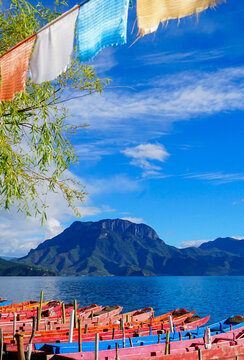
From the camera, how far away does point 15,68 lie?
7.21 meters

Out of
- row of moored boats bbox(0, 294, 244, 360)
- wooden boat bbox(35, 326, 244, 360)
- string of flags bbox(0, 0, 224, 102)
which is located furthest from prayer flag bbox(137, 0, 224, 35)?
wooden boat bbox(35, 326, 244, 360)

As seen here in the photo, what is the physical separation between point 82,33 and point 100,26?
47cm

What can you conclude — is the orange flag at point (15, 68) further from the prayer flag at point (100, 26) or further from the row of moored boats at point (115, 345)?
the row of moored boats at point (115, 345)

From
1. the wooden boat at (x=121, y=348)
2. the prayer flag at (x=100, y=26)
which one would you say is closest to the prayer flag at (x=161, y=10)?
the prayer flag at (x=100, y=26)

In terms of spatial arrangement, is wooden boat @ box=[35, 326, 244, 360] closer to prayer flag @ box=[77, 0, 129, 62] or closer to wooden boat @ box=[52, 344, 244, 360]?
wooden boat @ box=[52, 344, 244, 360]

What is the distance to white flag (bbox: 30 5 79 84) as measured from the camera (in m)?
6.27

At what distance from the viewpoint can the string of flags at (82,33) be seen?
5.01m

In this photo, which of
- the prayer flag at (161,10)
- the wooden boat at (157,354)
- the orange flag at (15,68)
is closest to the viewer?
the prayer flag at (161,10)

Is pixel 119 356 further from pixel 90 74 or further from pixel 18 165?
pixel 90 74

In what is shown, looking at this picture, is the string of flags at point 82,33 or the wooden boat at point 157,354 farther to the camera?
the wooden boat at point 157,354

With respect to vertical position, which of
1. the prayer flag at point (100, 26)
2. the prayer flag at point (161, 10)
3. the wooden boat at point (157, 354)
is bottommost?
the wooden boat at point (157, 354)

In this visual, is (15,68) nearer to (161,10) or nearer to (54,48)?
(54,48)

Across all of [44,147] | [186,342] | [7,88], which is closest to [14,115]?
A: [44,147]

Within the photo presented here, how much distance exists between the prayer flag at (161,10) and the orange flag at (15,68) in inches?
100
